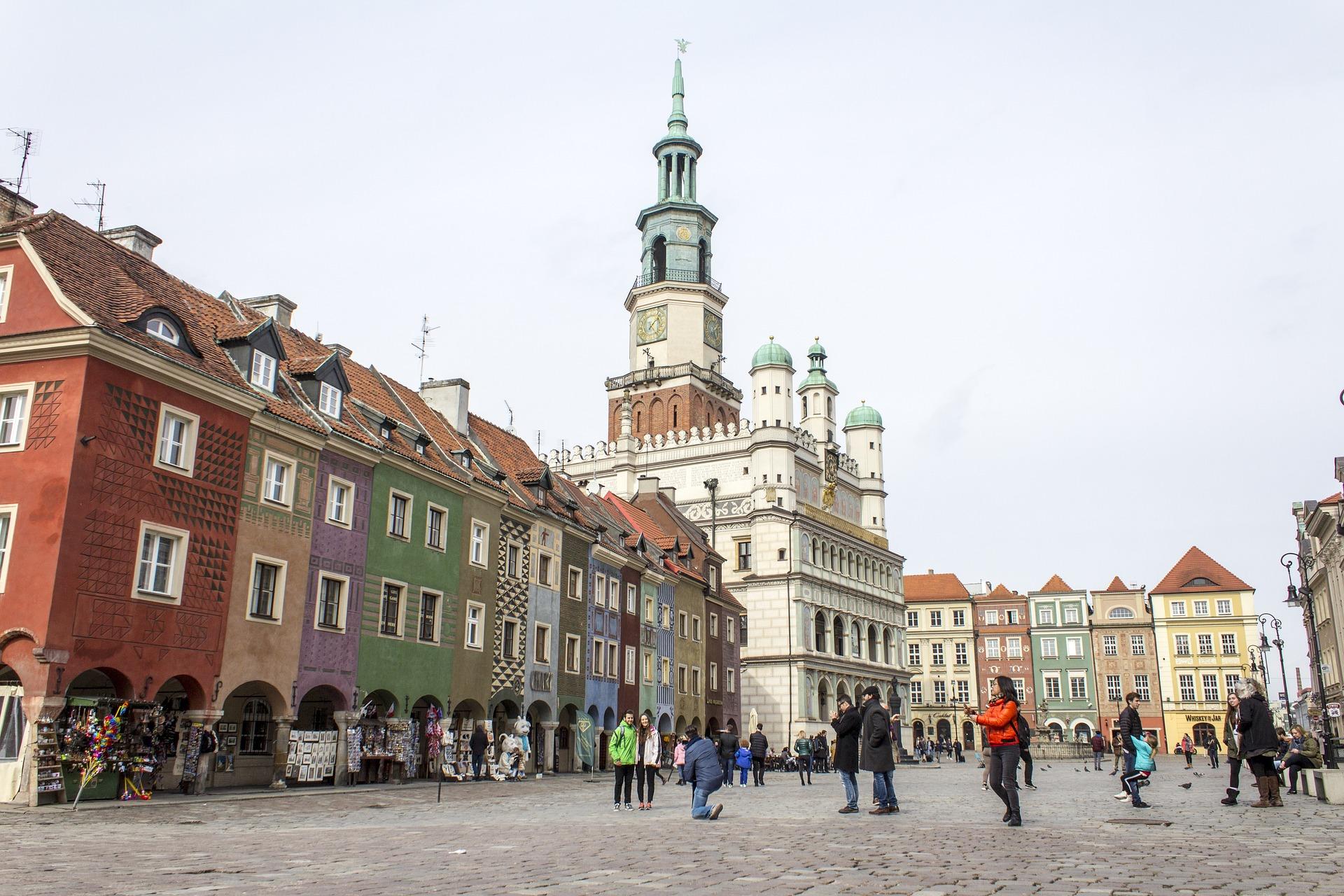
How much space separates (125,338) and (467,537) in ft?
43.7

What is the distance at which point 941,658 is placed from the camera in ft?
325

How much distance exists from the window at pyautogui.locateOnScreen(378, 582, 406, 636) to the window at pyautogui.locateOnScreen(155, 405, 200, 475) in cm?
729

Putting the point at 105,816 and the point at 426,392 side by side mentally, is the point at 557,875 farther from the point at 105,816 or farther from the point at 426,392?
the point at 426,392

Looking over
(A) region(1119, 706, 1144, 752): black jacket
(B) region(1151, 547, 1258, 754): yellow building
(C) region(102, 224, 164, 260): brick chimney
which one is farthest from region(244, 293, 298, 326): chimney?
(B) region(1151, 547, 1258, 754): yellow building

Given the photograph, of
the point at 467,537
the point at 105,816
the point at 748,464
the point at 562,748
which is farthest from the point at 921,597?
the point at 105,816

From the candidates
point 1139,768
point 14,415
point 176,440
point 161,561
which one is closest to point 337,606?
point 161,561

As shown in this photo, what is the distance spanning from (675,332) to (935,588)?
37470mm

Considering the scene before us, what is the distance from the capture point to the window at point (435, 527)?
102 feet

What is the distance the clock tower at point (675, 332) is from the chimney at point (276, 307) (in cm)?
4609

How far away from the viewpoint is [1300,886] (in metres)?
8.77

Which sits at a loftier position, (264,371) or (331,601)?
(264,371)

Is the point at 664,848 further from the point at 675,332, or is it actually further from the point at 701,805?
the point at 675,332

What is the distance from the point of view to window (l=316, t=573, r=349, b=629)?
26609 mm

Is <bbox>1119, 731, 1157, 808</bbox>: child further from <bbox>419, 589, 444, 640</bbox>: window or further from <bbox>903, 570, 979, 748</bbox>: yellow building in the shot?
<bbox>903, 570, 979, 748</bbox>: yellow building
